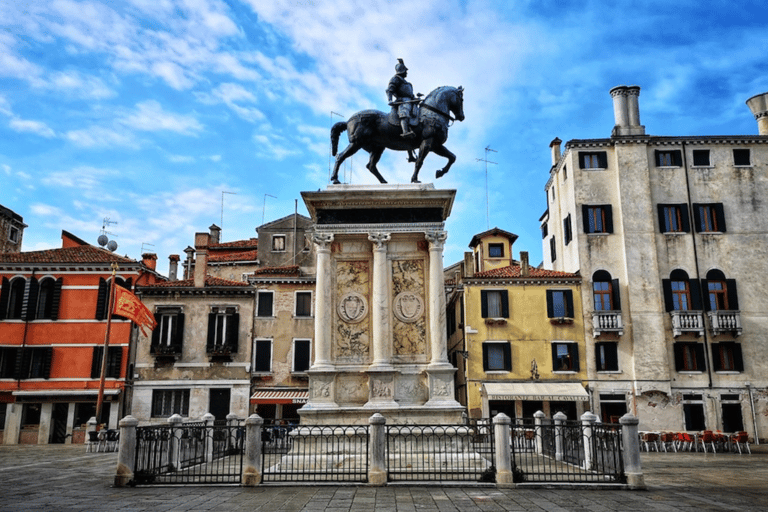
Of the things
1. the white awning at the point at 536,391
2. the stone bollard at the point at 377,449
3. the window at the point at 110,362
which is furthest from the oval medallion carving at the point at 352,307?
the window at the point at 110,362

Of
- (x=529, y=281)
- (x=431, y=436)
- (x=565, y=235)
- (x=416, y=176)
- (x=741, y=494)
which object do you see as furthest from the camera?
(x=565, y=235)

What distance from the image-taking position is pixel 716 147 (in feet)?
116

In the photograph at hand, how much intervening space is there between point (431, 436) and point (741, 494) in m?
5.95

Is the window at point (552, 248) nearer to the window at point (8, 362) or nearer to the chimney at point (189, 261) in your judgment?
→ the chimney at point (189, 261)

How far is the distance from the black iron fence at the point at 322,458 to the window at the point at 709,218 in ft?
89.3

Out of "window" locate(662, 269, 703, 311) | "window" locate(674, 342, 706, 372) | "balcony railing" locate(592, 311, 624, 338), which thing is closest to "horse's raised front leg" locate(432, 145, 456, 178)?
"balcony railing" locate(592, 311, 624, 338)

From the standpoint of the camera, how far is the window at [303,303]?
3619 centimetres

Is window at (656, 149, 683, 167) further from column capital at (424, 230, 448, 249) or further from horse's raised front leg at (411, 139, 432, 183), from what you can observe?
column capital at (424, 230, 448, 249)

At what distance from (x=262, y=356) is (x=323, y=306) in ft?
69.0

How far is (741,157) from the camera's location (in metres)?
35.3

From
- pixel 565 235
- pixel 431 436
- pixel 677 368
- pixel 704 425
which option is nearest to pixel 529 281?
pixel 565 235

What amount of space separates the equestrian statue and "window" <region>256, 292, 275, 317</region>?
809 inches

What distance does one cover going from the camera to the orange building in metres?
33.5

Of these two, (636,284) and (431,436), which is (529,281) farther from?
(431,436)
